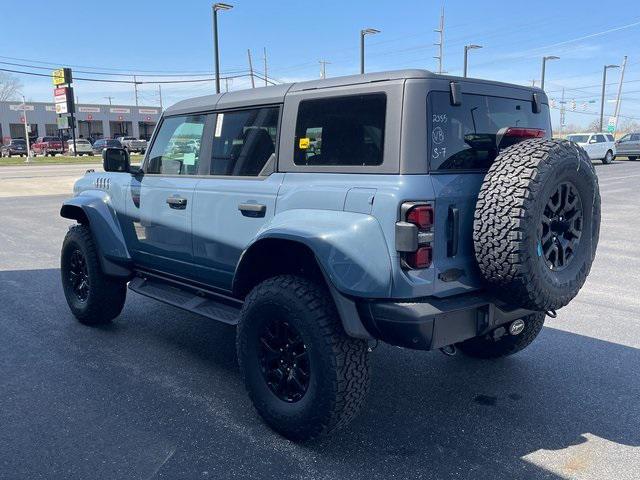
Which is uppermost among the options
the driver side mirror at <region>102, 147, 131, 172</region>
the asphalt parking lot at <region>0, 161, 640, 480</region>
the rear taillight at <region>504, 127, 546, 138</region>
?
the rear taillight at <region>504, 127, 546, 138</region>

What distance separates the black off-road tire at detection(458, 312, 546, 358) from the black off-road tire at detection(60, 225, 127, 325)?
9.70 feet

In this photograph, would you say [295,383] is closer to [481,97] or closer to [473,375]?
[473,375]

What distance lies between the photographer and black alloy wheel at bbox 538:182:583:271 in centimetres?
296

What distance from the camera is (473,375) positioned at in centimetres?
406

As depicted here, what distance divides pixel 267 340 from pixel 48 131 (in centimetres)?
7883

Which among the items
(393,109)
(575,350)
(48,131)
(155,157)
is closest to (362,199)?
(393,109)

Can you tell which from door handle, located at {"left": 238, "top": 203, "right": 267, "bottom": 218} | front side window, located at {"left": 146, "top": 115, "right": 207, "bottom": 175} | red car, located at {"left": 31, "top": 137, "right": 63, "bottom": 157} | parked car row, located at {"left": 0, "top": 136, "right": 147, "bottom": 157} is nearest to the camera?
door handle, located at {"left": 238, "top": 203, "right": 267, "bottom": 218}

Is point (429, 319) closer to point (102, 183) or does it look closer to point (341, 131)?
point (341, 131)

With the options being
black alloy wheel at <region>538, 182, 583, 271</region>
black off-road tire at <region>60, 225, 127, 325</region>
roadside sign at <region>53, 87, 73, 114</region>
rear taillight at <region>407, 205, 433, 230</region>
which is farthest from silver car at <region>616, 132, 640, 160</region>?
roadside sign at <region>53, 87, 73, 114</region>

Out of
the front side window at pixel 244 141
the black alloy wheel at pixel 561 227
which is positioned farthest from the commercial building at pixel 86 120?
the black alloy wheel at pixel 561 227

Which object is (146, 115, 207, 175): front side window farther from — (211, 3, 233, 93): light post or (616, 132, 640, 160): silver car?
(616, 132, 640, 160): silver car

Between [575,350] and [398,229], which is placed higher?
[398,229]

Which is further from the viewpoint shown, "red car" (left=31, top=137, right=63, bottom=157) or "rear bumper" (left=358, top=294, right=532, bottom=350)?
"red car" (left=31, top=137, right=63, bottom=157)

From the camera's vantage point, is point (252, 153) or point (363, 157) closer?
point (363, 157)
